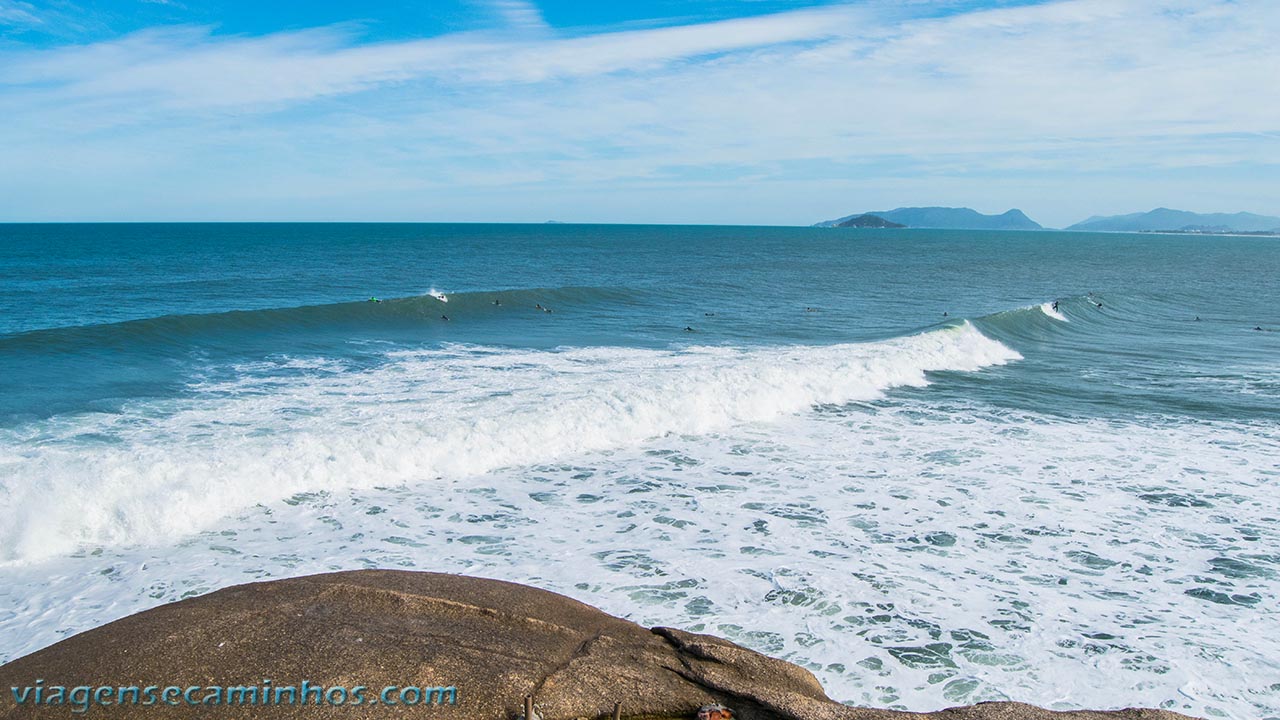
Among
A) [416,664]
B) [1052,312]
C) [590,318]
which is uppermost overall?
[1052,312]

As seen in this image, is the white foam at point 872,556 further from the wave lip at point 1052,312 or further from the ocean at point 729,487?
the wave lip at point 1052,312

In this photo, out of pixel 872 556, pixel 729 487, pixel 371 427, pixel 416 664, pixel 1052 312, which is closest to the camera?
pixel 416 664

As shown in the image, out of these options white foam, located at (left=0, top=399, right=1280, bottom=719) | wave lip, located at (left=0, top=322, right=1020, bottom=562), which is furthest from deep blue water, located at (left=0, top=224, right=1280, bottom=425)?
white foam, located at (left=0, top=399, right=1280, bottom=719)

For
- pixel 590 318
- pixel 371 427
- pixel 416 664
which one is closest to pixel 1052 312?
pixel 590 318

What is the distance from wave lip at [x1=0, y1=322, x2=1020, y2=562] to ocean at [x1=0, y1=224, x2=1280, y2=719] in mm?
73

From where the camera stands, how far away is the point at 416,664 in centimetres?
480

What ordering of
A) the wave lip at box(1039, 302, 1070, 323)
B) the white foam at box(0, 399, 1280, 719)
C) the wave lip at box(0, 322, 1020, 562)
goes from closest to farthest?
the white foam at box(0, 399, 1280, 719), the wave lip at box(0, 322, 1020, 562), the wave lip at box(1039, 302, 1070, 323)

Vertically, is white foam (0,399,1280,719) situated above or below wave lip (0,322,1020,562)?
below

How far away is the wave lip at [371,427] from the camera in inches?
416

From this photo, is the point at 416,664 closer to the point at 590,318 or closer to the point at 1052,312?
the point at 590,318

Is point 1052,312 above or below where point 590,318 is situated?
above

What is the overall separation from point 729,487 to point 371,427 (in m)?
6.33

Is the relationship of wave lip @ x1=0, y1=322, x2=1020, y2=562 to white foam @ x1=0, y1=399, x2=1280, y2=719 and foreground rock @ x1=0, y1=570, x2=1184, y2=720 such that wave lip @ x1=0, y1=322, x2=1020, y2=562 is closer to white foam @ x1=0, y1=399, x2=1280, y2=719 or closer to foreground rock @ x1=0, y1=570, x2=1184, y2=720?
white foam @ x1=0, y1=399, x2=1280, y2=719

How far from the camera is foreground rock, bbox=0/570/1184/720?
4.52 metres
